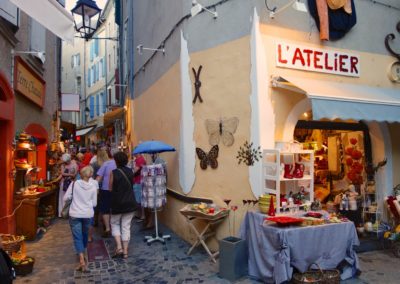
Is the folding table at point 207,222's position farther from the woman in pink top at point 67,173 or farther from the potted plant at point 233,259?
the woman in pink top at point 67,173

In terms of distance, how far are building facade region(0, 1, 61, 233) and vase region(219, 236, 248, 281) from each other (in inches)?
152

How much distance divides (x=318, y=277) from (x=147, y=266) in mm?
2502

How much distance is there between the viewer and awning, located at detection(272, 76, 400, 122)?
5.18 meters

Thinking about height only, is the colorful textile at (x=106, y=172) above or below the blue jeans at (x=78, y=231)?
above

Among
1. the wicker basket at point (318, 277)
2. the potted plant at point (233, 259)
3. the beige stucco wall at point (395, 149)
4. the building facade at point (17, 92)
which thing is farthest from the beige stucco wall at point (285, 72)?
the building facade at point (17, 92)

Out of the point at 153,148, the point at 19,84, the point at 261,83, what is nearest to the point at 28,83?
the point at 19,84

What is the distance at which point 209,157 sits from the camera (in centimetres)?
628

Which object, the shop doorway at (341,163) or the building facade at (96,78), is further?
the building facade at (96,78)

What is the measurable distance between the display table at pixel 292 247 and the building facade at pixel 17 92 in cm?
419

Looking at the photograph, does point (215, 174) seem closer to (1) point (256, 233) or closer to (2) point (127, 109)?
(1) point (256, 233)

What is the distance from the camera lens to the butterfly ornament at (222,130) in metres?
5.98

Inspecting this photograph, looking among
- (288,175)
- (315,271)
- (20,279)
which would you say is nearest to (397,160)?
(288,175)

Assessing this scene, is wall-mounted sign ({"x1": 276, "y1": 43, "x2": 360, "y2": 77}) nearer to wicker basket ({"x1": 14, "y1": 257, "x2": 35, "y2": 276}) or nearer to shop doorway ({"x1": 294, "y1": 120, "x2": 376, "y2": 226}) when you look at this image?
shop doorway ({"x1": 294, "y1": 120, "x2": 376, "y2": 226})

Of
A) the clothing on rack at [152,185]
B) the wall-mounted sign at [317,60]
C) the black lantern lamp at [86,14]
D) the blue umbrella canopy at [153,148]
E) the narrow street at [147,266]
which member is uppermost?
the black lantern lamp at [86,14]
